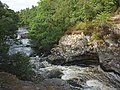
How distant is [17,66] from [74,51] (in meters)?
10.4

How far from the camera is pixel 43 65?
31.0 m

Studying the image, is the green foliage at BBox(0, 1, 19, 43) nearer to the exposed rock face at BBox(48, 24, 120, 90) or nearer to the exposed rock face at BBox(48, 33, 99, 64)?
the exposed rock face at BBox(48, 24, 120, 90)

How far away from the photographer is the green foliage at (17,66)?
22.3 metres

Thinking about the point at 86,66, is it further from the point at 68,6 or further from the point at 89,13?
the point at 68,6

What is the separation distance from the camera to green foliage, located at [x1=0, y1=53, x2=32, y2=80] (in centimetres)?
2227

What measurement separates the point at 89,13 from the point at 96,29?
5076 mm

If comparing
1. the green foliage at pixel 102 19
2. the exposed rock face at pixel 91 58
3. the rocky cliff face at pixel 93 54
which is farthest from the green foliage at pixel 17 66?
the green foliage at pixel 102 19

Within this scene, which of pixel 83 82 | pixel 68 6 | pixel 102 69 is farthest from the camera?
pixel 68 6

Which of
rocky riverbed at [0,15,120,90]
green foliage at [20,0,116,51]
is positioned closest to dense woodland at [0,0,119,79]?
green foliage at [20,0,116,51]

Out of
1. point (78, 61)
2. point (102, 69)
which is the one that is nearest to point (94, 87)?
point (102, 69)

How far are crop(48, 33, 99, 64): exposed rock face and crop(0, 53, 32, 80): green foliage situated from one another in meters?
9.48

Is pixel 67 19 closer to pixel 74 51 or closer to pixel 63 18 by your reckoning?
pixel 63 18

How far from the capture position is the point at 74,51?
31.6 metres

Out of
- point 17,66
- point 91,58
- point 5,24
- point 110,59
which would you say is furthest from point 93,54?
point 5,24
